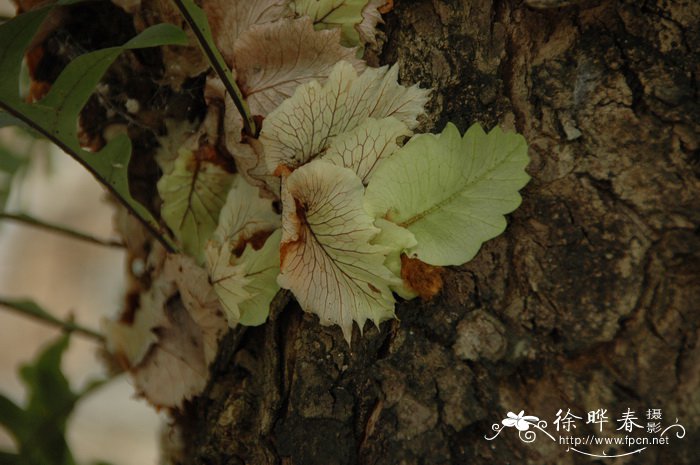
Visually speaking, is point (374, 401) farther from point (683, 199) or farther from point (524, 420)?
point (683, 199)

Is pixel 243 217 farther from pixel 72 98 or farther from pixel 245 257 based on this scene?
pixel 72 98

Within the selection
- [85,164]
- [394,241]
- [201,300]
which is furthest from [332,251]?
[85,164]

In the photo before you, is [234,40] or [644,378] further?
[234,40]

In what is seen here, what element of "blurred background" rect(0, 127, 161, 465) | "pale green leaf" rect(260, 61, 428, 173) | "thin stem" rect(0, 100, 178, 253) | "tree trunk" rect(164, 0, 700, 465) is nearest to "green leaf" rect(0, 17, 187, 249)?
"thin stem" rect(0, 100, 178, 253)

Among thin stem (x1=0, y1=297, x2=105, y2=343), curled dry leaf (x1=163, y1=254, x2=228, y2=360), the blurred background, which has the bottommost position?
curled dry leaf (x1=163, y1=254, x2=228, y2=360)

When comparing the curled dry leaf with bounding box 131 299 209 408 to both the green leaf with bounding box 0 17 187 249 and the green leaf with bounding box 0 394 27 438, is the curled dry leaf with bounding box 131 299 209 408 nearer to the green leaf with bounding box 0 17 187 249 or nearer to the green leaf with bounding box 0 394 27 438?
the green leaf with bounding box 0 17 187 249

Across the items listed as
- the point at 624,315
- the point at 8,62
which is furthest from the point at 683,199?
the point at 8,62
